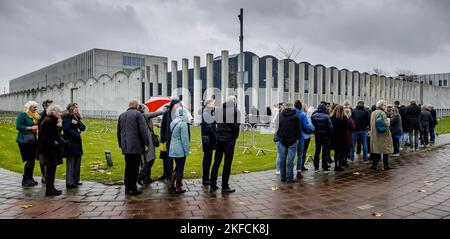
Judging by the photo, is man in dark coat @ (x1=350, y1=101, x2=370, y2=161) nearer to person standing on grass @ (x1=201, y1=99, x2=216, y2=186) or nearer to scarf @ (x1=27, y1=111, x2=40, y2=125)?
person standing on grass @ (x1=201, y1=99, x2=216, y2=186)

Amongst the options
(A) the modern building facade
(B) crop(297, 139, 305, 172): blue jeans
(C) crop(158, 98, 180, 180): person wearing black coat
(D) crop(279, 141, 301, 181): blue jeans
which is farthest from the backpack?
(A) the modern building facade

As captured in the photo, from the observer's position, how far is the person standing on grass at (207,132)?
6.62m

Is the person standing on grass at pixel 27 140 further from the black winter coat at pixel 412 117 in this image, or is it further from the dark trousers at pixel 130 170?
the black winter coat at pixel 412 117

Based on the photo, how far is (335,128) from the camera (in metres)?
8.48

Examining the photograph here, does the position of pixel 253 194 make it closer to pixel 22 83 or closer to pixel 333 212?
pixel 333 212

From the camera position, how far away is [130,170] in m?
6.08

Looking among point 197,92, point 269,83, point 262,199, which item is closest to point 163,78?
point 197,92

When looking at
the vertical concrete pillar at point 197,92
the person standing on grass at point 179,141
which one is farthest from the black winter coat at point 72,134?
the vertical concrete pillar at point 197,92

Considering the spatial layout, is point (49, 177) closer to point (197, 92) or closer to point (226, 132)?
point (226, 132)

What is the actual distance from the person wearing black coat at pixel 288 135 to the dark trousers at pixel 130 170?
10.6ft

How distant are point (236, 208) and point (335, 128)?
14.7 ft

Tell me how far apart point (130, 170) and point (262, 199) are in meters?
2.57

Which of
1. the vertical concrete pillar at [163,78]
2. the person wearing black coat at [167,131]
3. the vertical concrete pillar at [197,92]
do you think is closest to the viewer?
the person wearing black coat at [167,131]

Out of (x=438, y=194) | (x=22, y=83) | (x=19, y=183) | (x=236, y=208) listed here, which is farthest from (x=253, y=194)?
(x=22, y=83)
